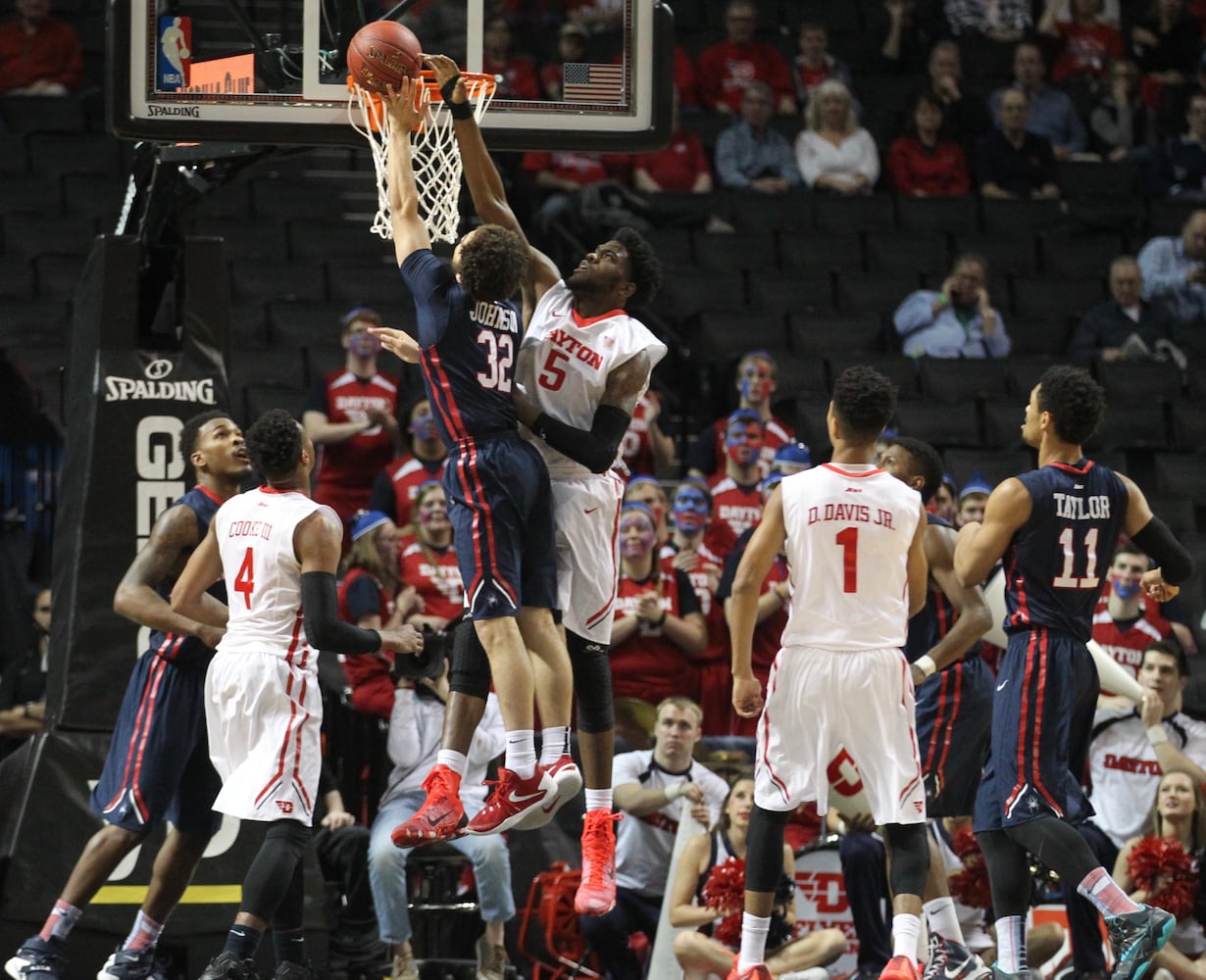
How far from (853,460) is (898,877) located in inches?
58.5

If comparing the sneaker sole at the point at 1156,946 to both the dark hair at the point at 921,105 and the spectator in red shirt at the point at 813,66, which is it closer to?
the dark hair at the point at 921,105

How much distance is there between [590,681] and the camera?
7355 mm

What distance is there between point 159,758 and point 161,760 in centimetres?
1

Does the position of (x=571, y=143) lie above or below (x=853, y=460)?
above

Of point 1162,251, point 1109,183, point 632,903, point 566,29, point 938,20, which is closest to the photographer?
point 632,903

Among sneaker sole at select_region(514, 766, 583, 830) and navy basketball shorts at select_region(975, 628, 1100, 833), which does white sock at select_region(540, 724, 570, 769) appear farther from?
navy basketball shorts at select_region(975, 628, 1100, 833)

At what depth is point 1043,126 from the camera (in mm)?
15727

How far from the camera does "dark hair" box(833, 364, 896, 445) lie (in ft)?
22.5

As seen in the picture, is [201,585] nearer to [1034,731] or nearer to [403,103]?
[403,103]

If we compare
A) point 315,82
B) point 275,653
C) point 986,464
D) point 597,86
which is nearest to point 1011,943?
point 275,653

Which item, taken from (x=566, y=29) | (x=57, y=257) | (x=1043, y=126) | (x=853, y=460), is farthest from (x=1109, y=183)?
(x=853, y=460)

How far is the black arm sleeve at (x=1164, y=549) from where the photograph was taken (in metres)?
7.46

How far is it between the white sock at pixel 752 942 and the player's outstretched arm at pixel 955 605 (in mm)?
1609

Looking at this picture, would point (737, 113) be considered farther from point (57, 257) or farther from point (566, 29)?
point (57, 257)
